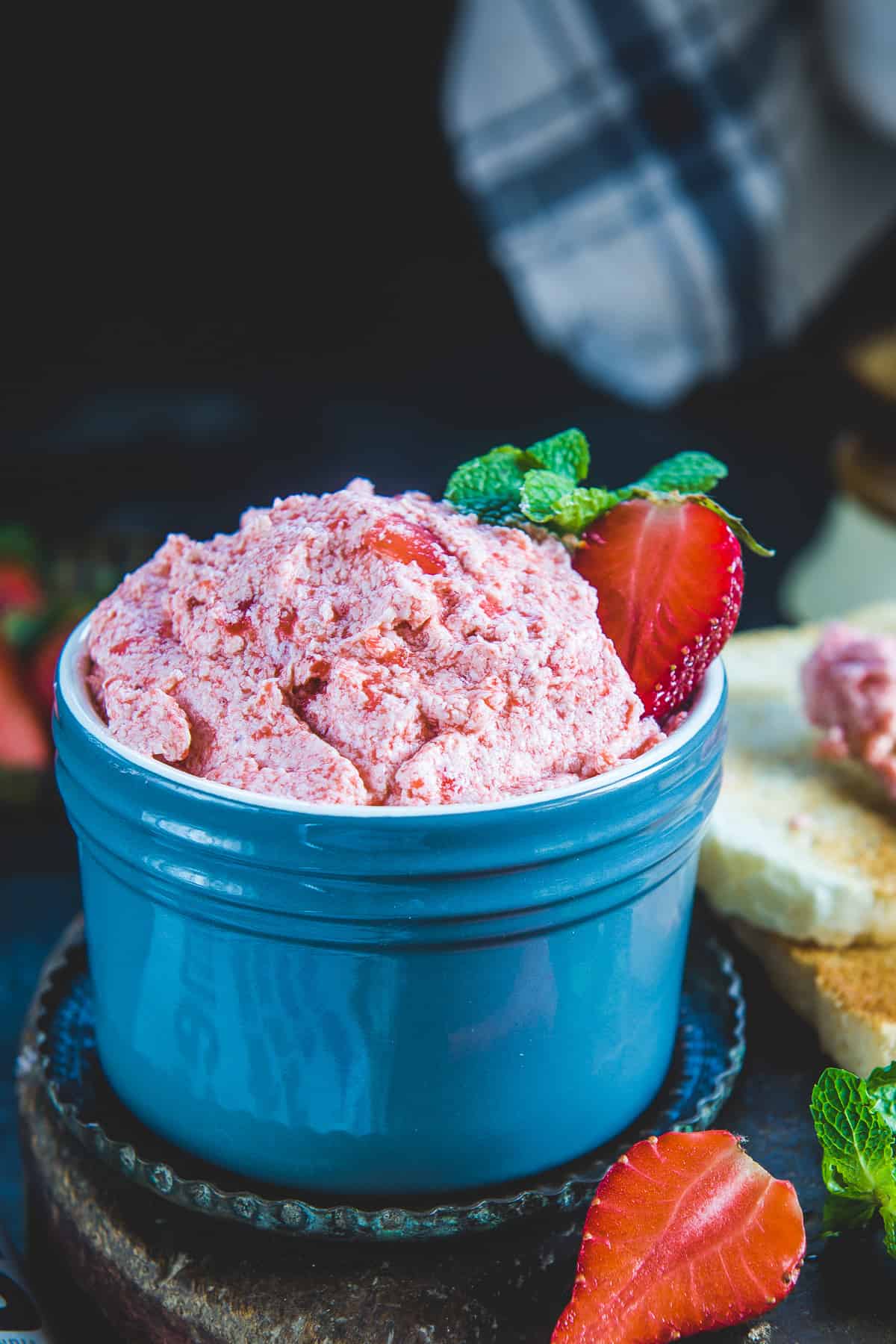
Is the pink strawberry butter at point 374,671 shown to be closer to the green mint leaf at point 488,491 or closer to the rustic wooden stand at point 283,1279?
the green mint leaf at point 488,491

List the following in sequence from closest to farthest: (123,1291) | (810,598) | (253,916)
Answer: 1. (253,916)
2. (123,1291)
3. (810,598)

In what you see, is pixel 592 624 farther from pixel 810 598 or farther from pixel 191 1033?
pixel 810 598

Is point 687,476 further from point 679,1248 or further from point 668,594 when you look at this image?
point 679,1248

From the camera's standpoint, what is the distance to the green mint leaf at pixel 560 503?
42.2 inches

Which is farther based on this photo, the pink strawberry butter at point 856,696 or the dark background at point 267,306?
the dark background at point 267,306

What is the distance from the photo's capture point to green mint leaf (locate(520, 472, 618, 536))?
107cm

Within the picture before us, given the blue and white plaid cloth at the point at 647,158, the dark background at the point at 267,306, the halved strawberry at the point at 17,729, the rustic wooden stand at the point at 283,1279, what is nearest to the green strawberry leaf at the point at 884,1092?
the rustic wooden stand at the point at 283,1279

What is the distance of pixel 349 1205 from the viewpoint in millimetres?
1023

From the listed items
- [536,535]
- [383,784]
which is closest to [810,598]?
[536,535]

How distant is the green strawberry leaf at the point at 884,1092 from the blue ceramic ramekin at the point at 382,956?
17cm

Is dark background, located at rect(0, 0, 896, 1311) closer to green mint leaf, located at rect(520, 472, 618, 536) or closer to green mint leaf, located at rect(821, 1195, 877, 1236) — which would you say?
green mint leaf, located at rect(520, 472, 618, 536)

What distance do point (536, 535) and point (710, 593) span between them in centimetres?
14

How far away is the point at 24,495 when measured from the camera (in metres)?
3.10

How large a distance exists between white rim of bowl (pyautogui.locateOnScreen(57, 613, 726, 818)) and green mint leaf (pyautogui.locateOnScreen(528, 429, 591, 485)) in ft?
0.71
